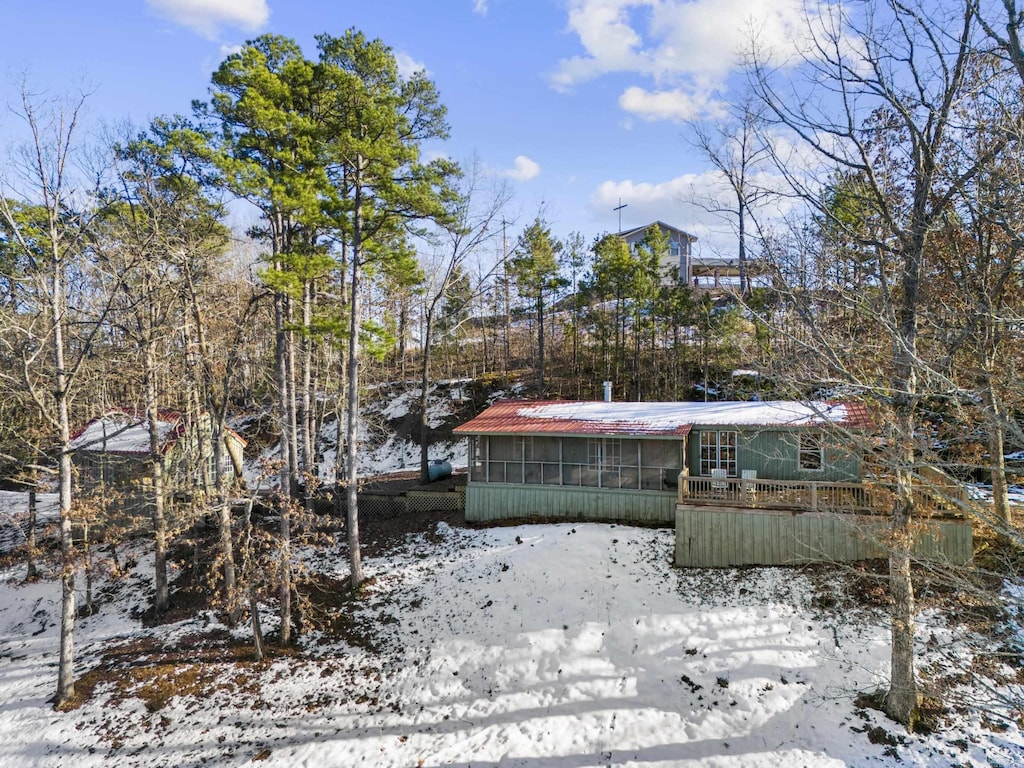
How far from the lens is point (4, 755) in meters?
8.55

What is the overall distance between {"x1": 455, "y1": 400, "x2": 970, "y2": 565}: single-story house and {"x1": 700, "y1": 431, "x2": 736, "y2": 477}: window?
3 centimetres

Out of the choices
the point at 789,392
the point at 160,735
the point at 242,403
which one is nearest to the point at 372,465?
the point at 242,403

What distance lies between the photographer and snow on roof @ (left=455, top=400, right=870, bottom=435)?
549 inches

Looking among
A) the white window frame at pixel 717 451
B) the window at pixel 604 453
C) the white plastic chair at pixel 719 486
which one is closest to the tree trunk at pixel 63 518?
the window at pixel 604 453

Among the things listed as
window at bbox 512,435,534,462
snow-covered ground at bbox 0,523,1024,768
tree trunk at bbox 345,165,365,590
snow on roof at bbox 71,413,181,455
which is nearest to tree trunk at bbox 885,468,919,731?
snow-covered ground at bbox 0,523,1024,768

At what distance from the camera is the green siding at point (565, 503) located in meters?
14.4

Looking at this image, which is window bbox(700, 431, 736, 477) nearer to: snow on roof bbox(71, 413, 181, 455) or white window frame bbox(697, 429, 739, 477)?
white window frame bbox(697, 429, 739, 477)

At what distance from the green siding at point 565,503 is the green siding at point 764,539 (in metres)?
2.03

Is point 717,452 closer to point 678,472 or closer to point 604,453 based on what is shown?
point 678,472

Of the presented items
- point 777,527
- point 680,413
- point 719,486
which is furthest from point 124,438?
point 777,527

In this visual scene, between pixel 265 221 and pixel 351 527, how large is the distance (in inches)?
395

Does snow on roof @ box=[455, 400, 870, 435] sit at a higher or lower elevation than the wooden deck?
higher

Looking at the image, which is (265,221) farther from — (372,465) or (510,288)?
(510,288)

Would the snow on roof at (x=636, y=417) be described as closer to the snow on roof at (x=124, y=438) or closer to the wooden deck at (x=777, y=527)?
the wooden deck at (x=777, y=527)
